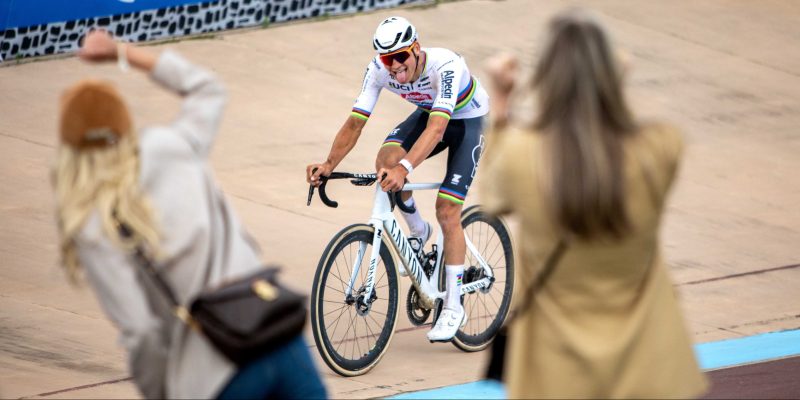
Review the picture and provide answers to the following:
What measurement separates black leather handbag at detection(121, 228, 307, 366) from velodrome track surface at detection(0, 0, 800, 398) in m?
3.40

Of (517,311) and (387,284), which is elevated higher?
(517,311)

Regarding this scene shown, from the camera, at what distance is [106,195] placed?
3988mm

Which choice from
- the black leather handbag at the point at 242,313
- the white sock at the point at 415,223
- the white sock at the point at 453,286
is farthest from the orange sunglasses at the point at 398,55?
the black leather handbag at the point at 242,313

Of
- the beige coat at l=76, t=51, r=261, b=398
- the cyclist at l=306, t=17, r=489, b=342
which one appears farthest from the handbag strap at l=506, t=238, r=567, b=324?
the cyclist at l=306, t=17, r=489, b=342

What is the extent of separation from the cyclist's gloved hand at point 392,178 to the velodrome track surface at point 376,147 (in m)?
1.12

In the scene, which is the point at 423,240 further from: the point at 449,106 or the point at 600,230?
the point at 600,230

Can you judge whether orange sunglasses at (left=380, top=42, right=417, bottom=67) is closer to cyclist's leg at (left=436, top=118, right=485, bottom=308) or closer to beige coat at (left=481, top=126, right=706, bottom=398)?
cyclist's leg at (left=436, top=118, right=485, bottom=308)

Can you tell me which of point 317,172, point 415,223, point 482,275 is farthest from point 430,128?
point 482,275

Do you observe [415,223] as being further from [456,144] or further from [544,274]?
[544,274]

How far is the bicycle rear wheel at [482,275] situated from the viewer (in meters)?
8.57

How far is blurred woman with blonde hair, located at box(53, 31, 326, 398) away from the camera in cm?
399

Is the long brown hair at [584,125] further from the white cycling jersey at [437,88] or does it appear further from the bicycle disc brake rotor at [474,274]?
the bicycle disc brake rotor at [474,274]

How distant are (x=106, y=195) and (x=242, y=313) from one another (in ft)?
1.72

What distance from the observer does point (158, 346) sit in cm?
411
